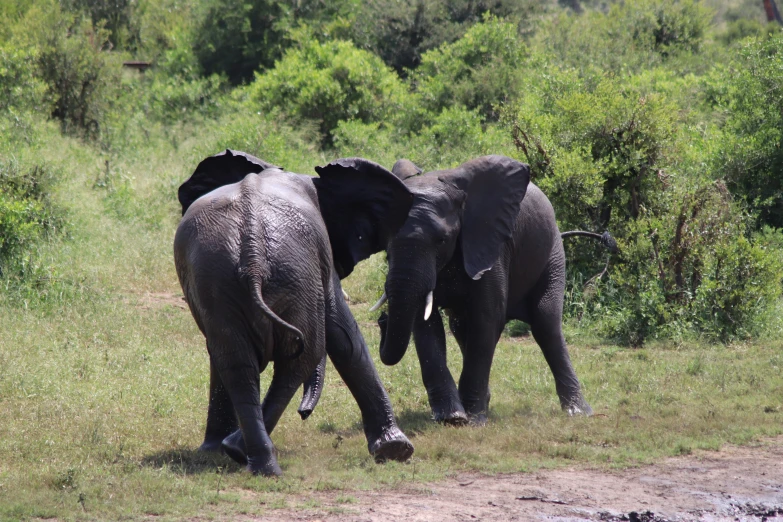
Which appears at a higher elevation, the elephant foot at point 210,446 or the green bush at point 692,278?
the green bush at point 692,278

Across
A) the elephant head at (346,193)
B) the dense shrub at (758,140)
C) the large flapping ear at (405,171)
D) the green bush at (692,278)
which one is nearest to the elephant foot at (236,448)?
the elephant head at (346,193)

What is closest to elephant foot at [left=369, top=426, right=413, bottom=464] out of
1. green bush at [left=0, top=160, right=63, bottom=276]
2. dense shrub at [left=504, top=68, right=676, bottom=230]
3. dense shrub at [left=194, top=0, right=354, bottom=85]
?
dense shrub at [left=504, top=68, right=676, bottom=230]

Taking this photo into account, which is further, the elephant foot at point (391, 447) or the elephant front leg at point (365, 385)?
the elephant foot at point (391, 447)

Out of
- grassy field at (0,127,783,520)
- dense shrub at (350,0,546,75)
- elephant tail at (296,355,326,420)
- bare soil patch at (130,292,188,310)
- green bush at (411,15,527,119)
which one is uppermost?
dense shrub at (350,0,546,75)

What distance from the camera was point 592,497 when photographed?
216 inches

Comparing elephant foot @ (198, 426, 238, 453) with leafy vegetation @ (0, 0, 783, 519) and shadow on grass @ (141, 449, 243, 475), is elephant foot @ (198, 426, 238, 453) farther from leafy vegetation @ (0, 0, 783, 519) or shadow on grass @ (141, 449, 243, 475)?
leafy vegetation @ (0, 0, 783, 519)

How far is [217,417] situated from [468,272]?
6.55 ft

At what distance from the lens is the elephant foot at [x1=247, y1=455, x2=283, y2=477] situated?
529 centimetres

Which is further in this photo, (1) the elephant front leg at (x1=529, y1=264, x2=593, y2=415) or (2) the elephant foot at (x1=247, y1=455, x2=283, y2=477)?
(1) the elephant front leg at (x1=529, y1=264, x2=593, y2=415)

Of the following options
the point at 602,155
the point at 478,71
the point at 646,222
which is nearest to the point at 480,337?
the point at 646,222

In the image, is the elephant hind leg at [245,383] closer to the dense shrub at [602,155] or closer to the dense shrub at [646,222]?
the dense shrub at [646,222]

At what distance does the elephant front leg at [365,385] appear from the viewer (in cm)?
590

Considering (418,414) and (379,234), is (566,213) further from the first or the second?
(379,234)

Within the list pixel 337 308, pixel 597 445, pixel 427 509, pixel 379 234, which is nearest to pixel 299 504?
pixel 427 509
